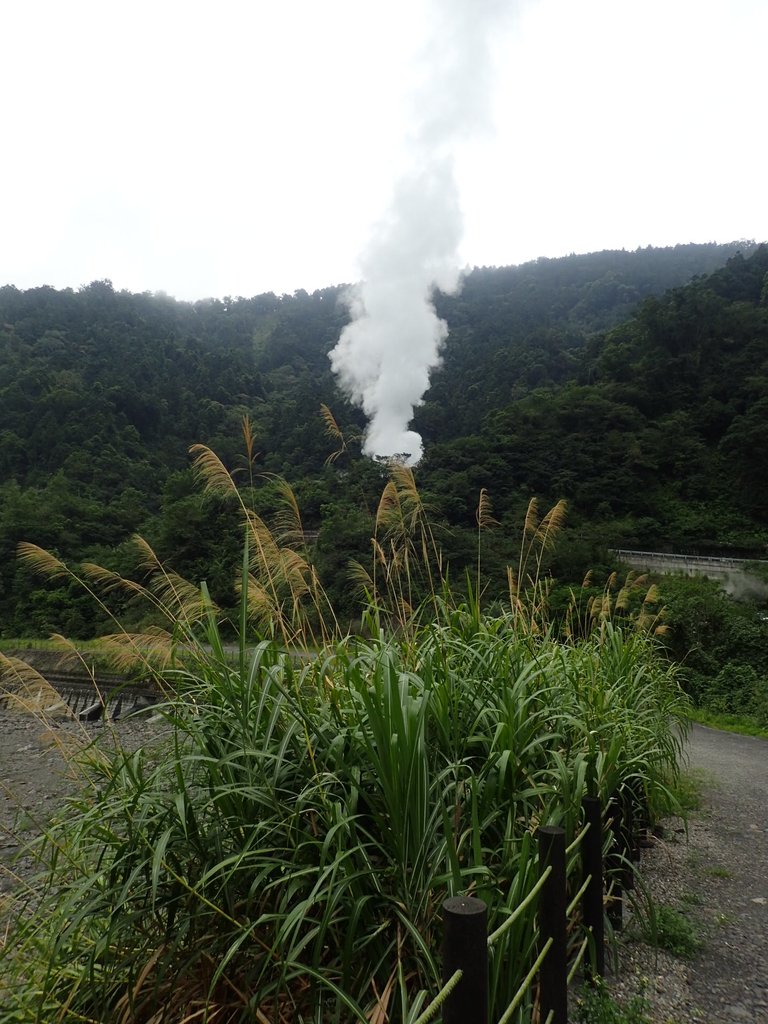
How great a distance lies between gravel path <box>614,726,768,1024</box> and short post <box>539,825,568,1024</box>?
27.8 inches

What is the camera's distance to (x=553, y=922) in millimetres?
1438

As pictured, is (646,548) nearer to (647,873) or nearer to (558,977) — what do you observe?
(647,873)

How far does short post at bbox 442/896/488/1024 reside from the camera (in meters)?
0.96

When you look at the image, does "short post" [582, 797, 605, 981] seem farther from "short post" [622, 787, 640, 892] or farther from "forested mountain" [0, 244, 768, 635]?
"forested mountain" [0, 244, 768, 635]

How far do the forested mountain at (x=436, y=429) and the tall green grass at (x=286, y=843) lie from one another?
110 cm

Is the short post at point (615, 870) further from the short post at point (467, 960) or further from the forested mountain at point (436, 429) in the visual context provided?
the forested mountain at point (436, 429)

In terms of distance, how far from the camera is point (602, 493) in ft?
75.4

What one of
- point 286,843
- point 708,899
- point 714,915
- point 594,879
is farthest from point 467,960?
point 708,899

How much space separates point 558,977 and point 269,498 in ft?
9.12

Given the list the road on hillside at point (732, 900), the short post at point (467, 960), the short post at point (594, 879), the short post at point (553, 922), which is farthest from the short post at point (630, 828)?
the short post at point (467, 960)

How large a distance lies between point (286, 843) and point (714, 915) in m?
2.11

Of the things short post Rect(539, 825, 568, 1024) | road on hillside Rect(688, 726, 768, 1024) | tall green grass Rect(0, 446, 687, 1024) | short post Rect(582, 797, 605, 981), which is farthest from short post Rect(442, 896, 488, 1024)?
road on hillside Rect(688, 726, 768, 1024)

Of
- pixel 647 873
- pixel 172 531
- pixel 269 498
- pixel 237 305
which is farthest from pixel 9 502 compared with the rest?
pixel 237 305

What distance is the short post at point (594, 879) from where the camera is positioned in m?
1.85
